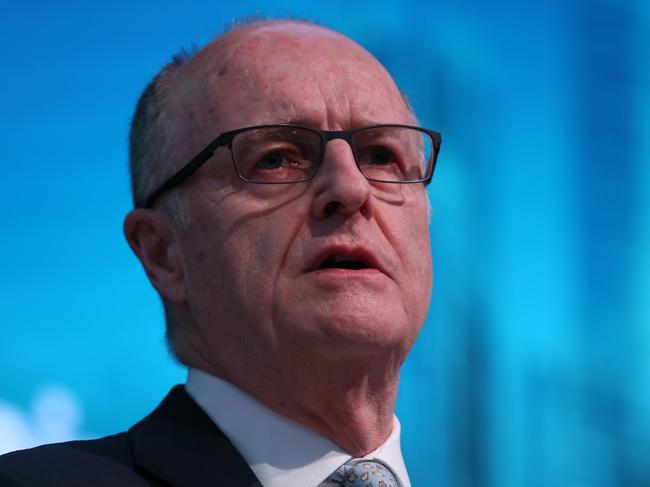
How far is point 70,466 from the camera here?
6.17ft

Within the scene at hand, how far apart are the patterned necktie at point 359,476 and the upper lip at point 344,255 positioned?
1.51 ft

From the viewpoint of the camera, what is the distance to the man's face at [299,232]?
191 cm

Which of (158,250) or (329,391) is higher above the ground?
(158,250)

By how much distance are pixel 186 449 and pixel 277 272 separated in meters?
0.46

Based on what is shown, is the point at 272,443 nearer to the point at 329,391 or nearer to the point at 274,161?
the point at 329,391

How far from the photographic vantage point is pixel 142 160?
232cm

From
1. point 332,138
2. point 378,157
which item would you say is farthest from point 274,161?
point 378,157

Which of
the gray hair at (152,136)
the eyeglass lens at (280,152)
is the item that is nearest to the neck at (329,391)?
the eyeglass lens at (280,152)

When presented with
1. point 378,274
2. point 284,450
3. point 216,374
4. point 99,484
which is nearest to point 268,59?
point 378,274

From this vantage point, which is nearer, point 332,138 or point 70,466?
point 70,466

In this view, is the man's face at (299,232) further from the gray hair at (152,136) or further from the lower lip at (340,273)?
the gray hair at (152,136)

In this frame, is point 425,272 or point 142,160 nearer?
point 425,272

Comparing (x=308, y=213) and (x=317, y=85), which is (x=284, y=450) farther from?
(x=317, y=85)

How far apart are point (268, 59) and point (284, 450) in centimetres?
97
